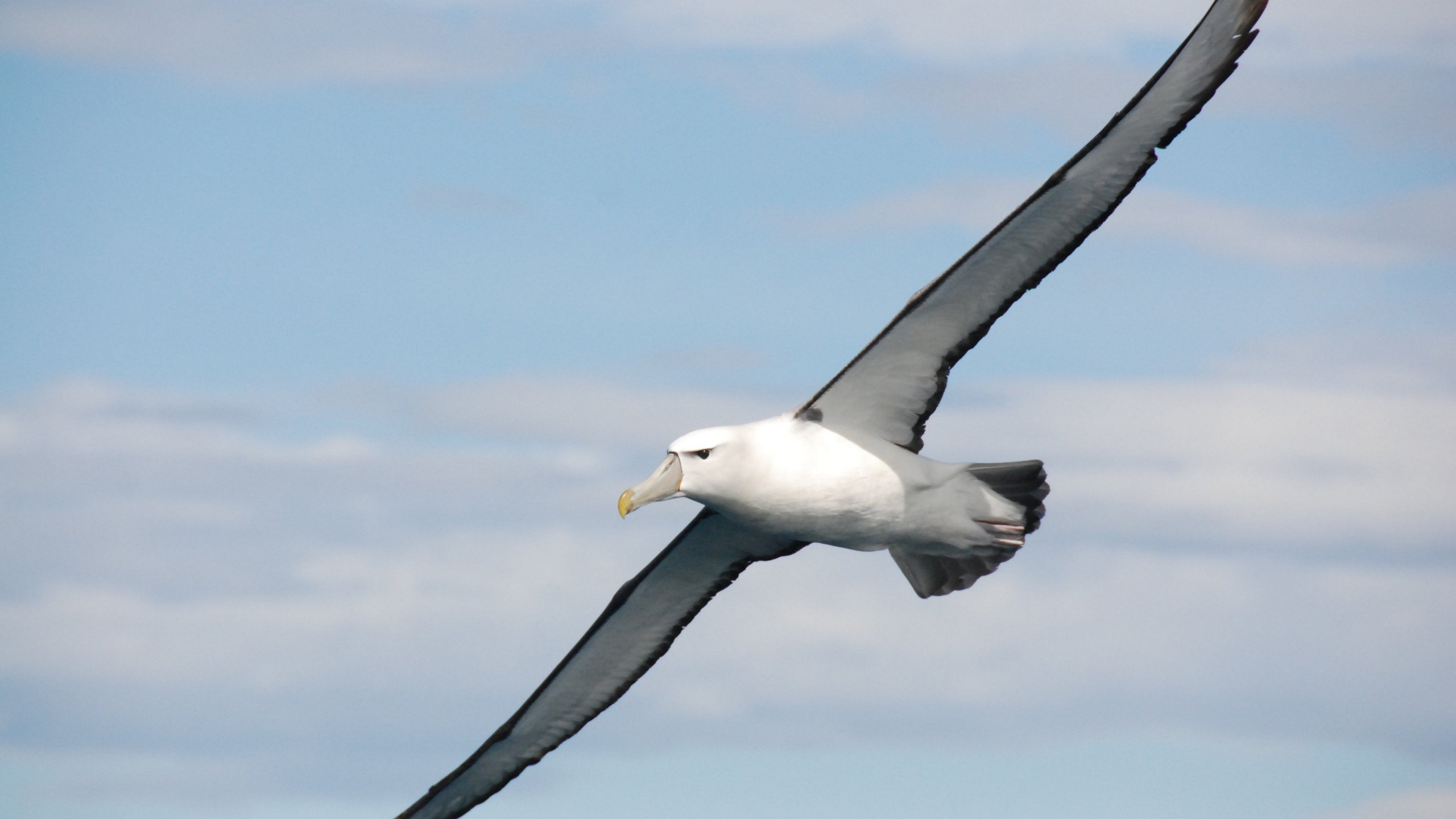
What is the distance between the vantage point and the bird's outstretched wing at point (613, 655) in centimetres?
1360

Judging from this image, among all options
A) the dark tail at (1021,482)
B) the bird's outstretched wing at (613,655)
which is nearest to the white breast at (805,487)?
the dark tail at (1021,482)

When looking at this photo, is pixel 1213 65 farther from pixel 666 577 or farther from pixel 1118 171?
pixel 666 577

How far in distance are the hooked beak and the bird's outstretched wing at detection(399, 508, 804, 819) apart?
5.95 ft

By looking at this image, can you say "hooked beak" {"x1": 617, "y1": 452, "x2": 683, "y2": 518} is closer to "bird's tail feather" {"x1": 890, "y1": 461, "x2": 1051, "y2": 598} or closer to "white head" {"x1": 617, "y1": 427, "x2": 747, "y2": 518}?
"white head" {"x1": 617, "y1": 427, "x2": 747, "y2": 518}

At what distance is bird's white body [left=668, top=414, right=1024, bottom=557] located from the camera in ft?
38.1

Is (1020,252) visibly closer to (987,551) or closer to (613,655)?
(987,551)

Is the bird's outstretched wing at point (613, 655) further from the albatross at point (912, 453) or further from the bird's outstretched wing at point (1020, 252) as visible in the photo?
the bird's outstretched wing at point (1020, 252)

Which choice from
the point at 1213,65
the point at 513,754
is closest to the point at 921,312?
the point at 1213,65

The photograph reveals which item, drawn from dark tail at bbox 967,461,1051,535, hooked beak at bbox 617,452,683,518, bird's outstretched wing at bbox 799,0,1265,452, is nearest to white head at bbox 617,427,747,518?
hooked beak at bbox 617,452,683,518

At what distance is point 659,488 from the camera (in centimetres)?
1148

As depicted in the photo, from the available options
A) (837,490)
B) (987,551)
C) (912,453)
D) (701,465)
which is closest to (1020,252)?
(912,453)

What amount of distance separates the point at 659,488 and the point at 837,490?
114 centimetres

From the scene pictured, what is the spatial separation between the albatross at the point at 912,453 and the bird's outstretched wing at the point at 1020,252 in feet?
0.04

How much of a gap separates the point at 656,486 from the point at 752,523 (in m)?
0.79
